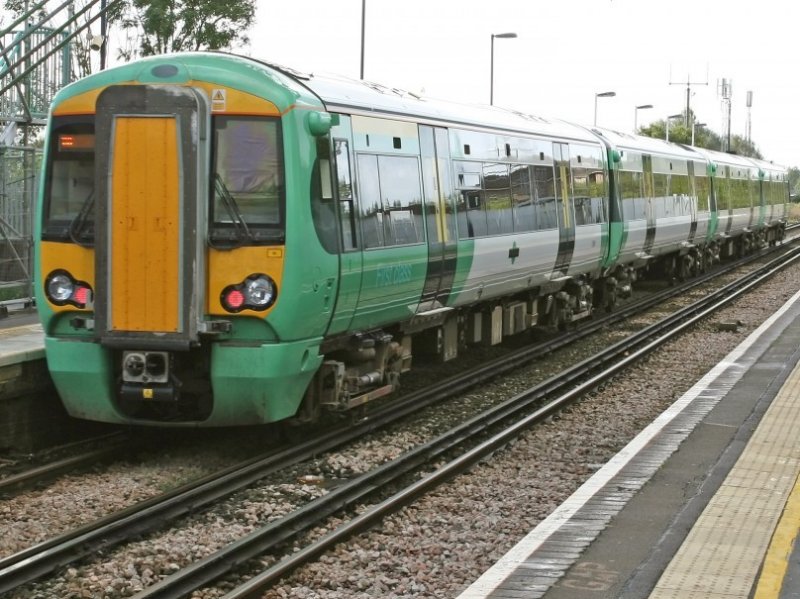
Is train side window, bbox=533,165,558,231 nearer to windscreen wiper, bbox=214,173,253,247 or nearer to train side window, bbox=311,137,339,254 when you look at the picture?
train side window, bbox=311,137,339,254

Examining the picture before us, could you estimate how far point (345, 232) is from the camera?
9.34 metres

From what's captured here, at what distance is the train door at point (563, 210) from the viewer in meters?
15.7

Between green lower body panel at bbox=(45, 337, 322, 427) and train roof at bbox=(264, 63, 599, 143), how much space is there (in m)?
1.93

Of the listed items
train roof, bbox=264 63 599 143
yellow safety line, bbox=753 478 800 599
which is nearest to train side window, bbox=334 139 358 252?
train roof, bbox=264 63 599 143

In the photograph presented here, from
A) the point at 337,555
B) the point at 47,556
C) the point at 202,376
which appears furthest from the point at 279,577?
the point at 202,376

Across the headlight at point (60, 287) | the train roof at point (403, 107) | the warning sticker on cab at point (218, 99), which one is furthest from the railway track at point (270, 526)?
the train roof at point (403, 107)

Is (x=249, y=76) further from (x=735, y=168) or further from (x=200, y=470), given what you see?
(x=735, y=168)

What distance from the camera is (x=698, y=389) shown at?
491 inches

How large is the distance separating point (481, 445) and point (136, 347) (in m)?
2.87

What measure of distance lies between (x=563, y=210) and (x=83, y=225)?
8360 millimetres

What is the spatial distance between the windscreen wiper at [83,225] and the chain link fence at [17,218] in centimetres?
689

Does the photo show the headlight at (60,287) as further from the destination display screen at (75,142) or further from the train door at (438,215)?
the train door at (438,215)

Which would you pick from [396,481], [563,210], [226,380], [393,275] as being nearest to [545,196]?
[563,210]

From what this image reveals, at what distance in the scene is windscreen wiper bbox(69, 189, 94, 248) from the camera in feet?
28.9
